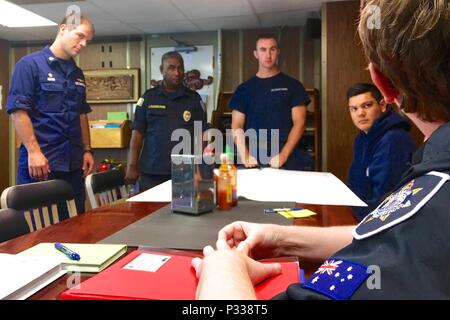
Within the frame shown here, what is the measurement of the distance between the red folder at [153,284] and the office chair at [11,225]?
1.66 ft

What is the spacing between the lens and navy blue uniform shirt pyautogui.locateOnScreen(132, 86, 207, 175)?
296 cm

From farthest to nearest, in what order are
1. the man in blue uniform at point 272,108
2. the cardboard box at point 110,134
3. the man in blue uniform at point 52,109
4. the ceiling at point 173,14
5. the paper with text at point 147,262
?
the cardboard box at point 110,134, the ceiling at point 173,14, the man in blue uniform at point 272,108, the man in blue uniform at point 52,109, the paper with text at point 147,262

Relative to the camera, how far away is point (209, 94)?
4.92 meters

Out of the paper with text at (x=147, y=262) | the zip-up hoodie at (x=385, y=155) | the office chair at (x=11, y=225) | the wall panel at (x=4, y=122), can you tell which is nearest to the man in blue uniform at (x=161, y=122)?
the zip-up hoodie at (x=385, y=155)

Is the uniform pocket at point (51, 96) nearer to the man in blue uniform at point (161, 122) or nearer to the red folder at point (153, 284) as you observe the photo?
the man in blue uniform at point (161, 122)

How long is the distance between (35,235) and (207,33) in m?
4.27

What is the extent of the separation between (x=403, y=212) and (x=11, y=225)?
1049 millimetres

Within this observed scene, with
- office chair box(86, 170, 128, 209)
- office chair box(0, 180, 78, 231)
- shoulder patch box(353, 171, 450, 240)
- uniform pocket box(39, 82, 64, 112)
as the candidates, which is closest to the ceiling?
uniform pocket box(39, 82, 64, 112)

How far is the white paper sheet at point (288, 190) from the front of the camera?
1.58 metres

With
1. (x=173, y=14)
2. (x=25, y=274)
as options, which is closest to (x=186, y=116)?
(x=173, y=14)

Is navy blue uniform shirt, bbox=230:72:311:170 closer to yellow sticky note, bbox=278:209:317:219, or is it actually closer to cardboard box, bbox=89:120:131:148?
yellow sticky note, bbox=278:209:317:219

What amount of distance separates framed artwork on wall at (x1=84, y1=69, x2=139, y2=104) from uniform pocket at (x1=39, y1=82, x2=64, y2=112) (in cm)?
271

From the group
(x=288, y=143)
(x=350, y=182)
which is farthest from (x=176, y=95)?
(x=350, y=182)
